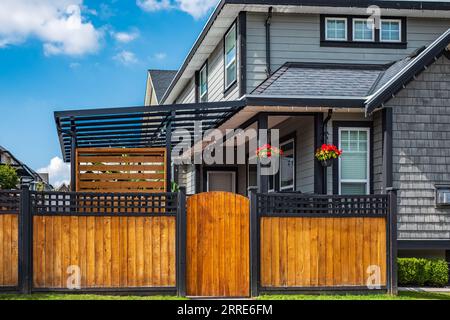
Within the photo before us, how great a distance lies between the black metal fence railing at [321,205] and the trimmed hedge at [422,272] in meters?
1.95

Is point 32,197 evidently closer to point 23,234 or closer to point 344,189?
point 23,234

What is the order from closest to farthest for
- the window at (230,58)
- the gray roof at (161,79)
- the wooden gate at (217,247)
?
1. the wooden gate at (217,247)
2. the window at (230,58)
3. the gray roof at (161,79)

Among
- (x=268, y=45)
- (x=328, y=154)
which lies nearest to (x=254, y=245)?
(x=328, y=154)

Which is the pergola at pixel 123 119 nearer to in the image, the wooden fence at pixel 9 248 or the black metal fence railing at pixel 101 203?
the black metal fence railing at pixel 101 203

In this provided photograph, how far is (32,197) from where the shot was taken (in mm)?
11438

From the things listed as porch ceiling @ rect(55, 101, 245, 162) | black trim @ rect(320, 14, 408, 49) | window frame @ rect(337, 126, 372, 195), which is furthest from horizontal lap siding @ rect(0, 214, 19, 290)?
black trim @ rect(320, 14, 408, 49)

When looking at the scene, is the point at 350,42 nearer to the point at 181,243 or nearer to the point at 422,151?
the point at 422,151

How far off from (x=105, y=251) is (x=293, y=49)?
7.79 meters

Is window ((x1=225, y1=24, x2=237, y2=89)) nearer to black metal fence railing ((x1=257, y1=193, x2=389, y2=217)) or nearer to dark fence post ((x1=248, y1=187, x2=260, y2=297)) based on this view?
black metal fence railing ((x1=257, y1=193, x2=389, y2=217))

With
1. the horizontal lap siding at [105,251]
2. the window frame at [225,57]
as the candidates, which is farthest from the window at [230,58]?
the horizontal lap siding at [105,251]

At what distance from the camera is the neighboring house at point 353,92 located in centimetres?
1429

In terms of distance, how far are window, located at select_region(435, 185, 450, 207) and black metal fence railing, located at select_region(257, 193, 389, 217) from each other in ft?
8.06

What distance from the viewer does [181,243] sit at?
11.5m
